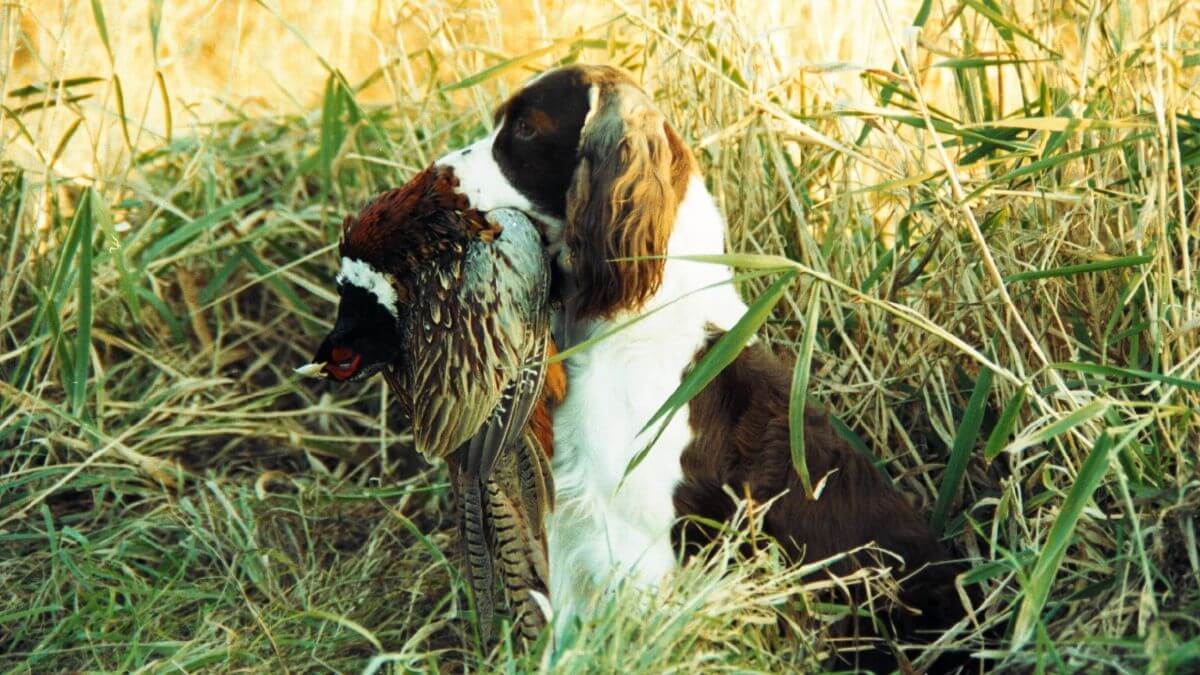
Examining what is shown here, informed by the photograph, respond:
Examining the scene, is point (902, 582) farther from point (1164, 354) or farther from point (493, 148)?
point (493, 148)

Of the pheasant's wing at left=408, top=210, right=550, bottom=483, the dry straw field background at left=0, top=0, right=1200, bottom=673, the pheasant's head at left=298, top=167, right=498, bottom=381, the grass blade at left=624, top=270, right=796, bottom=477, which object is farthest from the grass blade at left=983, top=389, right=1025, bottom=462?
the pheasant's head at left=298, top=167, right=498, bottom=381

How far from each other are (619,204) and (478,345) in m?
0.35

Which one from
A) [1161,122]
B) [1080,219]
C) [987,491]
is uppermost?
[1161,122]

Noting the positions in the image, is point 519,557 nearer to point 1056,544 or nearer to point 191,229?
point 1056,544

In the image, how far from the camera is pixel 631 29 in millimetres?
3822

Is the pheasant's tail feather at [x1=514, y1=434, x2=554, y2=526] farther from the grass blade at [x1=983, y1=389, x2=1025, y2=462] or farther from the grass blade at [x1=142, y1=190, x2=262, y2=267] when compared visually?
the grass blade at [x1=142, y1=190, x2=262, y2=267]

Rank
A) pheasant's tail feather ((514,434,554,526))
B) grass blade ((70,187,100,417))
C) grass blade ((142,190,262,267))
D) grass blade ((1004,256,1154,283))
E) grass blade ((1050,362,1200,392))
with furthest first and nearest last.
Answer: grass blade ((142,190,262,267)), grass blade ((70,187,100,417)), pheasant's tail feather ((514,434,554,526)), grass blade ((1004,256,1154,283)), grass blade ((1050,362,1200,392))

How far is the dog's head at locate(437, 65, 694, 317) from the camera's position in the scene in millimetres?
2506

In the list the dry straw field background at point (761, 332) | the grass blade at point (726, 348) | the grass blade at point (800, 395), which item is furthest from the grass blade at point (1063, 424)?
the grass blade at point (726, 348)

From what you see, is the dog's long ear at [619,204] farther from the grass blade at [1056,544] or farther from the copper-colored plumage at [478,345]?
the grass blade at [1056,544]

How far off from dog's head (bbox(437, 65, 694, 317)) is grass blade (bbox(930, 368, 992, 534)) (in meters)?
0.62

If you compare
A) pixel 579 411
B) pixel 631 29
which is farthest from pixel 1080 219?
pixel 631 29

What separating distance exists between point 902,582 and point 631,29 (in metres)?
1.85

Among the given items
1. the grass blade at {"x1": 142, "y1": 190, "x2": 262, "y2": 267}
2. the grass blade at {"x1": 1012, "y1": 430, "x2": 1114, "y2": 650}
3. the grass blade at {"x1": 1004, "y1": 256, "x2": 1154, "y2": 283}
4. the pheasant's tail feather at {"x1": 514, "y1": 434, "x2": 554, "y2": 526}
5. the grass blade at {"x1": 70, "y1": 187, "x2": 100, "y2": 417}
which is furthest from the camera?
the grass blade at {"x1": 142, "y1": 190, "x2": 262, "y2": 267}
